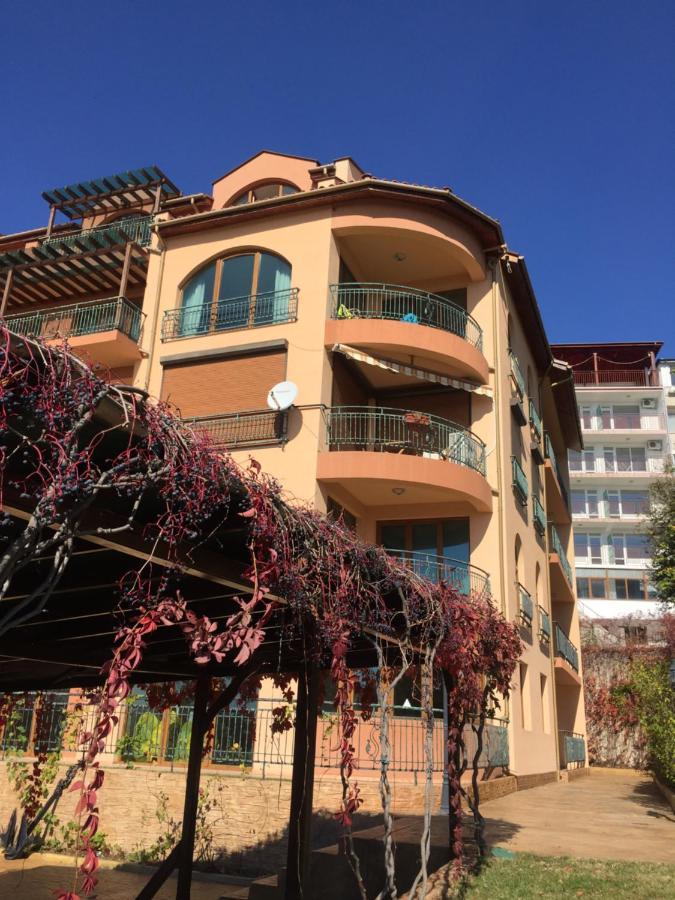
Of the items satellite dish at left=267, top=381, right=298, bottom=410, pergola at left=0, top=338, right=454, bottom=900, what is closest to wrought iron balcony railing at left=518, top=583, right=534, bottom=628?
satellite dish at left=267, top=381, right=298, bottom=410

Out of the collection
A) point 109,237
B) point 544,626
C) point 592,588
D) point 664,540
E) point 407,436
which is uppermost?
point 109,237

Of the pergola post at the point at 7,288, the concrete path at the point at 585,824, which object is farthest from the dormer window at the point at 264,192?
the concrete path at the point at 585,824

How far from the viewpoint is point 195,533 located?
371 centimetres

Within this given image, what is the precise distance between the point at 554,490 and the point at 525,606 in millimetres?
9949

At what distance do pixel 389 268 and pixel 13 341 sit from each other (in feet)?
60.4

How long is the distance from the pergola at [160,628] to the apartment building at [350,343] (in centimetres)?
892

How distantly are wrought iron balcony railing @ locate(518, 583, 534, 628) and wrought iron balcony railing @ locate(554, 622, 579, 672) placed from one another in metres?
5.00

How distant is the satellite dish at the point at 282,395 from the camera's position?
55.9 feet

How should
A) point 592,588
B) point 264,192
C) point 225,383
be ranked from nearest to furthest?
point 225,383, point 264,192, point 592,588

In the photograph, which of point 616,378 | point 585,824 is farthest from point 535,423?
point 616,378

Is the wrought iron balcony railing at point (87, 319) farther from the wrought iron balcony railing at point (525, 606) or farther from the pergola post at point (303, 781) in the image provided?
the pergola post at point (303, 781)

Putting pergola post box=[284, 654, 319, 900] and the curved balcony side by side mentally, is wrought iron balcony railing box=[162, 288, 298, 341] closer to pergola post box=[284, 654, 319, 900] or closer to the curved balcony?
the curved balcony

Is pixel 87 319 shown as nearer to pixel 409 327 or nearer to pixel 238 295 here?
pixel 238 295

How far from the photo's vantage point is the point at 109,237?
22094 millimetres
